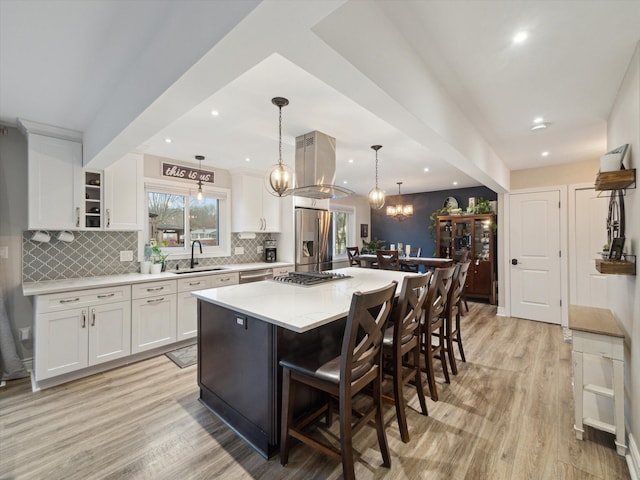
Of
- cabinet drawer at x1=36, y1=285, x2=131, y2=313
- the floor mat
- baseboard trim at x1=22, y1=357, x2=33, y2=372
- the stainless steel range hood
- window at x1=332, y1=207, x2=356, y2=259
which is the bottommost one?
the floor mat

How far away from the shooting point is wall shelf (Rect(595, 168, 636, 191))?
1840 mm

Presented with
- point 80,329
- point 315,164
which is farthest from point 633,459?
point 80,329

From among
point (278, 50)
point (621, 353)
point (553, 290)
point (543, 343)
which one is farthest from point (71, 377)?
point (553, 290)

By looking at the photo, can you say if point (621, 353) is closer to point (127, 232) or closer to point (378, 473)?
point (378, 473)

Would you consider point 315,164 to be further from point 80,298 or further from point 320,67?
point 80,298

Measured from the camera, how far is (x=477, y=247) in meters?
6.09

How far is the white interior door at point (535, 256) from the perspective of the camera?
4.43 m

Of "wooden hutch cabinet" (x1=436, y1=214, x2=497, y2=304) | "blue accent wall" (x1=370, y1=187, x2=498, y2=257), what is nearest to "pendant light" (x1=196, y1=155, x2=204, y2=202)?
"wooden hutch cabinet" (x1=436, y1=214, x2=497, y2=304)

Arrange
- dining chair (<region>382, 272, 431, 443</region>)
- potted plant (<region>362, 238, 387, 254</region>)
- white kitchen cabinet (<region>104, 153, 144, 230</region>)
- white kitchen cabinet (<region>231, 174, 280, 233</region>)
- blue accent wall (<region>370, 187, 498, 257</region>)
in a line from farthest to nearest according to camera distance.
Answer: potted plant (<region>362, 238, 387, 254</region>) → blue accent wall (<region>370, 187, 498, 257</region>) → white kitchen cabinet (<region>231, 174, 280, 233</region>) → white kitchen cabinet (<region>104, 153, 144, 230</region>) → dining chair (<region>382, 272, 431, 443</region>)

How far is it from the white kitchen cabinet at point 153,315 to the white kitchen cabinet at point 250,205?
1505 millimetres

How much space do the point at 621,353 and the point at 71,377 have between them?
452 centimetres

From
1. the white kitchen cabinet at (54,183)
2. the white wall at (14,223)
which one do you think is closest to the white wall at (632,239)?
the white kitchen cabinet at (54,183)

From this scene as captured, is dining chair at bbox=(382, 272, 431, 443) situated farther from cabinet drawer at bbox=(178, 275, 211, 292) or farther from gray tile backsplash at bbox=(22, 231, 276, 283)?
gray tile backsplash at bbox=(22, 231, 276, 283)

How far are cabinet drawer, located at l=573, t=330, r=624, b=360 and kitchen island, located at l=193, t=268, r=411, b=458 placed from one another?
5.01 ft
